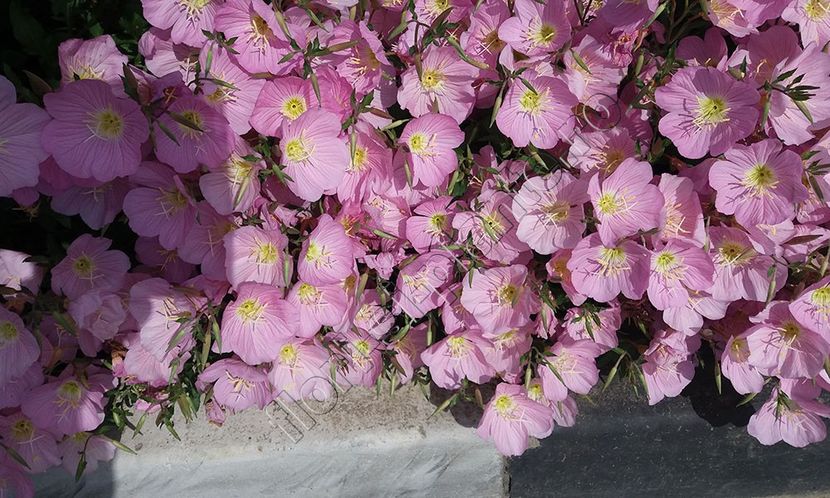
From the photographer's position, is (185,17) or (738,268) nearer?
(185,17)

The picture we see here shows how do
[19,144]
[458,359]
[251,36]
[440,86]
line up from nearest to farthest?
[19,144], [251,36], [440,86], [458,359]

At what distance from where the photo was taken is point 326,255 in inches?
56.6

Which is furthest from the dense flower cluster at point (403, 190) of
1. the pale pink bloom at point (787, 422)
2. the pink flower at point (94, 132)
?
the pale pink bloom at point (787, 422)

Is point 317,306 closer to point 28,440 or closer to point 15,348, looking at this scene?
point 15,348

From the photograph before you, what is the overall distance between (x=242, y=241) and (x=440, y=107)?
50cm

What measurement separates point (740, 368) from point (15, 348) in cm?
157

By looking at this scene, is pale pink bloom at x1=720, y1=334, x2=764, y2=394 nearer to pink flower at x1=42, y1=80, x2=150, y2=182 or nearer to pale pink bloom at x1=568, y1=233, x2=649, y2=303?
pale pink bloom at x1=568, y1=233, x2=649, y2=303

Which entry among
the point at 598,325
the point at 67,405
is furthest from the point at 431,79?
the point at 67,405

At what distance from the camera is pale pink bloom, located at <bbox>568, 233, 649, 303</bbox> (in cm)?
145

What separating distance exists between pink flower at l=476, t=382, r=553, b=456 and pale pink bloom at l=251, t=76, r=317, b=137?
0.80 metres

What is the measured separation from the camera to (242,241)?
1.39 meters

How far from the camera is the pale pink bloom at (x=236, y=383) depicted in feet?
4.88

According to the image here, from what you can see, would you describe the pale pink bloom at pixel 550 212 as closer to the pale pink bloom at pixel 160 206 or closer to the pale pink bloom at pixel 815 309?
the pale pink bloom at pixel 815 309

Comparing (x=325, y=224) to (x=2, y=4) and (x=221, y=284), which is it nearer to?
(x=221, y=284)
